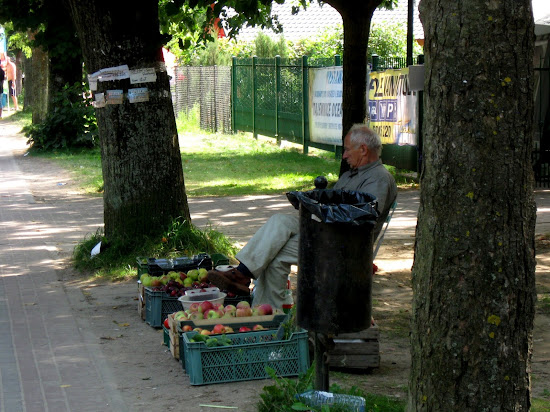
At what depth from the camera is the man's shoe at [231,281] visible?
640cm

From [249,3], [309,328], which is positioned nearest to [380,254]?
[249,3]

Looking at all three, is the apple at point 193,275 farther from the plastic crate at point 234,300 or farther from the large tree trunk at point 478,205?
the large tree trunk at point 478,205

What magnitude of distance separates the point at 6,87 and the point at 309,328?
4678 cm

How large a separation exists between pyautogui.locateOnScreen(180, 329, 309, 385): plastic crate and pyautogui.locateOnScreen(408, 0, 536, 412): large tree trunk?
201 cm

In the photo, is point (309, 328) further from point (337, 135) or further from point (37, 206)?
point (337, 135)

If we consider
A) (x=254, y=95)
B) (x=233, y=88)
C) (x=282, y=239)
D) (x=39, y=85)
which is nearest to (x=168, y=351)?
(x=282, y=239)

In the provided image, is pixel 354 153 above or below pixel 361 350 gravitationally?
above

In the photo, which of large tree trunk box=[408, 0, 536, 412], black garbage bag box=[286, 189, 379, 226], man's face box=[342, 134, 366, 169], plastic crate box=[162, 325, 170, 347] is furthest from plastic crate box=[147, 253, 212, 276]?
large tree trunk box=[408, 0, 536, 412]

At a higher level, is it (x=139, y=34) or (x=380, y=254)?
(x=139, y=34)

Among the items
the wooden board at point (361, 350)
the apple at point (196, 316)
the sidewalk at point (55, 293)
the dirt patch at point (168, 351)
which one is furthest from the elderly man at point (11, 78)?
the wooden board at point (361, 350)

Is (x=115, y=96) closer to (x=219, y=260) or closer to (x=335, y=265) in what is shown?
(x=219, y=260)

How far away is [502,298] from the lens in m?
3.19

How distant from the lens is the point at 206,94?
28656mm

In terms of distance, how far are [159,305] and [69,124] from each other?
15.8 m
